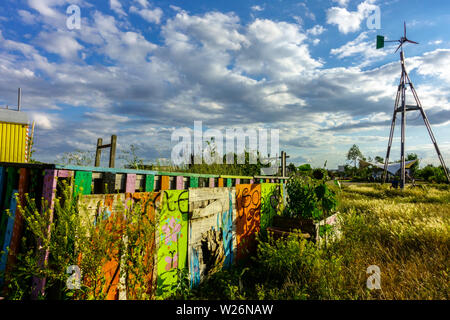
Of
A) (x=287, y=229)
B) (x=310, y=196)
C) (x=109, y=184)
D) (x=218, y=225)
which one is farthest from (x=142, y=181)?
(x=310, y=196)

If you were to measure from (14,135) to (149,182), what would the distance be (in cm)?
824

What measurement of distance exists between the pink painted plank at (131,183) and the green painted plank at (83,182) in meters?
0.43

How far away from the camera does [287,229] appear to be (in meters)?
5.02

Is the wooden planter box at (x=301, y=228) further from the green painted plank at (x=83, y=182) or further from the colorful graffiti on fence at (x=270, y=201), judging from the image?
the green painted plank at (x=83, y=182)

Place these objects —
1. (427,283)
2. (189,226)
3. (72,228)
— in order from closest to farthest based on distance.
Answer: (72,228), (427,283), (189,226)

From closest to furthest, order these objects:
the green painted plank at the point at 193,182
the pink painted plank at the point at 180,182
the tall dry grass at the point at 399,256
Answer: the tall dry grass at the point at 399,256 < the pink painted plank at the point at 180,182 < the green painted plank at the point at 193,182

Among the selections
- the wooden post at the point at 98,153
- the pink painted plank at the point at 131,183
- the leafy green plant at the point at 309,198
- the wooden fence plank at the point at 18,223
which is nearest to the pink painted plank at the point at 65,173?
the wooden fence plank at the point at 18,223

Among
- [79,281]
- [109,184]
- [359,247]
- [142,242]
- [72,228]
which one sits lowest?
[359,247]

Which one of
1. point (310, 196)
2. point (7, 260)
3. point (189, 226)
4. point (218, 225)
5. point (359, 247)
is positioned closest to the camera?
point (7, 260)

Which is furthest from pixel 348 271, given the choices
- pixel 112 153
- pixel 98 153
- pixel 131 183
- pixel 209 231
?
pixel 98 153

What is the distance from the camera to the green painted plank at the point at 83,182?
81.9 inches

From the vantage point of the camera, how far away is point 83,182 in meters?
2.18

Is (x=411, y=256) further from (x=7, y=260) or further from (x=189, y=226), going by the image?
(x=7, y=260)
